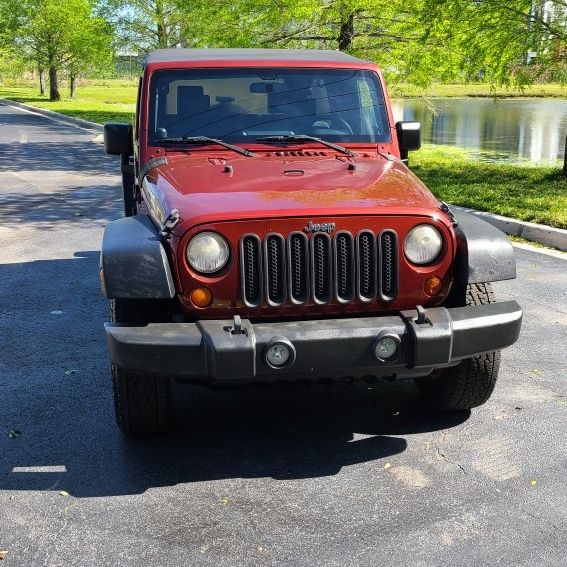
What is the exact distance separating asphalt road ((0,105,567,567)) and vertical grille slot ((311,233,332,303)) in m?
0.88

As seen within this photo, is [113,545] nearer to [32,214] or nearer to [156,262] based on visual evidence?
[156,262]

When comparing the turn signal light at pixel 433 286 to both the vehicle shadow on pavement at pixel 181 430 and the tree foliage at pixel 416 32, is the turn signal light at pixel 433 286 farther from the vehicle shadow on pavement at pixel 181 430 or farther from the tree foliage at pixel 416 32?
Result: the tree foliage at pixel 416 32

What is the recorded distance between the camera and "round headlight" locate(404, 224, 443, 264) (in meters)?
3.83

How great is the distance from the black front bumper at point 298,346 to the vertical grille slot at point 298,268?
0.49 feet

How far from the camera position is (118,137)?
5438 mm

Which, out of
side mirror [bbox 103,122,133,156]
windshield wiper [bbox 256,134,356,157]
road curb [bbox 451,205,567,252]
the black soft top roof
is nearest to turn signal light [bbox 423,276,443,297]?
windshield wiper [bbox 256,134,356,157]

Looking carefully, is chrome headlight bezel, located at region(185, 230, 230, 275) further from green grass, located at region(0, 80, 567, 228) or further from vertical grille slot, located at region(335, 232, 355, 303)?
green grass, located at region(0, 80, 567, 228)

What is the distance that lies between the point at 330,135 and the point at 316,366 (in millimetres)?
2036

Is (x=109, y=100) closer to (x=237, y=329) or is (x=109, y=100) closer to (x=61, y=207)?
(x=61, y=207)

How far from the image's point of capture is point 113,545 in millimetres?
3303

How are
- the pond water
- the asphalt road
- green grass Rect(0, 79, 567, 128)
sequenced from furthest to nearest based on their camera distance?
1. the pond water
2. green grass Rect(0, 79, 567, 128)
3. the asphalt road

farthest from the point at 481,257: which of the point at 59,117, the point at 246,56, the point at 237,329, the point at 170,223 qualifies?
the point at 59,117

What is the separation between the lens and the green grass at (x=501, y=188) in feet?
32.9

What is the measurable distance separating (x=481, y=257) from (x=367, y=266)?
1.82 ft
